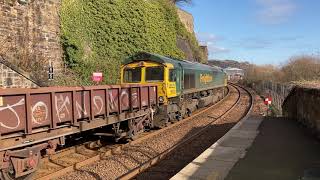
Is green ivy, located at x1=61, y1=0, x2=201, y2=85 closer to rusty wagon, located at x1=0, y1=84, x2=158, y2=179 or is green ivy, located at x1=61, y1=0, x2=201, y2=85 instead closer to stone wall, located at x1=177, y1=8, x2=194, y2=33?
rusty wagon, located at x1=0, y1=84, x2=158, y2=179

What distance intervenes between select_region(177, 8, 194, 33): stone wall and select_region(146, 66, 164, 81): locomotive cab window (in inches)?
1460

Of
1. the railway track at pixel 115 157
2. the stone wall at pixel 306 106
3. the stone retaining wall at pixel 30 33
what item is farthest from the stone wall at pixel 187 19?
the railway track at pixel 115 157

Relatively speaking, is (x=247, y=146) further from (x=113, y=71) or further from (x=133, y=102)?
(x=113, y=71)

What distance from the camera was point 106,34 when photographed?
30234 millimetres

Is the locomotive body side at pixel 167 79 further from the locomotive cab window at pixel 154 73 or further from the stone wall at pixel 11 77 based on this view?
the stone wall at pixel 11 77

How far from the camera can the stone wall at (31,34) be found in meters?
21.4

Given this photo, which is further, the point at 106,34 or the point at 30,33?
the point at 106,34

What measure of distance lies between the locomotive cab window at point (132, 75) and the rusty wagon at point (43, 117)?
5625 mm

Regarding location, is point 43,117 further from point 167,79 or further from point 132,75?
point 132,75

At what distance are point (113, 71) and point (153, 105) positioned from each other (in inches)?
546

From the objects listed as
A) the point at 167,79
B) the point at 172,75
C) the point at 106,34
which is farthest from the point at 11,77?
the point at 106,34

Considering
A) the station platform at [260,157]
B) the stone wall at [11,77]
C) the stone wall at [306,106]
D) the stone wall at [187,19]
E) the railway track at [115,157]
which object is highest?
the stone wall at [187,19]

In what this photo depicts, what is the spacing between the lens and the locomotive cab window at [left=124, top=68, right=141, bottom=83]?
18594 millimetres

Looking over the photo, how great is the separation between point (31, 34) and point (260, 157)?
1706cm
